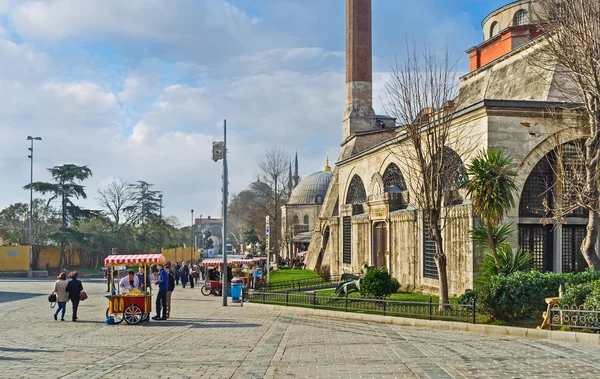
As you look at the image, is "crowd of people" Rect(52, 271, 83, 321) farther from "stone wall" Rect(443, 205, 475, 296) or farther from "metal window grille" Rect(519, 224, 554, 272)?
"metal window grille" Rect(519, 224, 554, 272)

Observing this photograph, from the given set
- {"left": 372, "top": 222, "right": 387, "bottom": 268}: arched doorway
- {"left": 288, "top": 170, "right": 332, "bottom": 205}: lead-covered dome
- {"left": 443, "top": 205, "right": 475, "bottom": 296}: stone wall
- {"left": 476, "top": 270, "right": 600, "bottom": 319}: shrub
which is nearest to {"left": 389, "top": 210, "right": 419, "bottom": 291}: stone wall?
{"left": 372, "top": 222, "right": 387, "bottom": 268}: arched doorway

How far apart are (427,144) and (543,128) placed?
4390mm

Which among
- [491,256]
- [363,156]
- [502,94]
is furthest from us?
[363,156]

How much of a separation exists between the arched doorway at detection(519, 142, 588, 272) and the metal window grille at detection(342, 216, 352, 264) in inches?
520

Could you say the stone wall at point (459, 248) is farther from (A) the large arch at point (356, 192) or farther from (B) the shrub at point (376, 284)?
(A) the large arch at point (356, 192)

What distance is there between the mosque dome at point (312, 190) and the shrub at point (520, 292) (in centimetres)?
7185

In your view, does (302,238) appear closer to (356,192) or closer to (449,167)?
(356,192)

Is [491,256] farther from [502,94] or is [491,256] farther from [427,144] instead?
[502,94]

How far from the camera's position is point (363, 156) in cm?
3131

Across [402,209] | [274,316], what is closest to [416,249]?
[402,209]

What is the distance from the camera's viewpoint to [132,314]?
52.4 feet

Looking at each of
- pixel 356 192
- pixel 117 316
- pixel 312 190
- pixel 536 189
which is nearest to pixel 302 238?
pixel 312 190

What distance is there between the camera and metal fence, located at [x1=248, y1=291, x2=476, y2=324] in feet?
47.4

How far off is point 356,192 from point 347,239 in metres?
3.09
